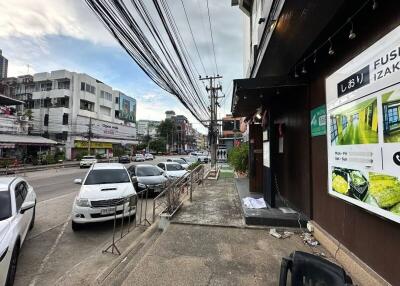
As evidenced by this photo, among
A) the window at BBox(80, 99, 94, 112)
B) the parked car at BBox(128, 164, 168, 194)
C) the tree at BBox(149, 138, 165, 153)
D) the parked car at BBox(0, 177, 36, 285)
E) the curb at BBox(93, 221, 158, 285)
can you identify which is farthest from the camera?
the tree at BBox(149, 138, 165, 153)

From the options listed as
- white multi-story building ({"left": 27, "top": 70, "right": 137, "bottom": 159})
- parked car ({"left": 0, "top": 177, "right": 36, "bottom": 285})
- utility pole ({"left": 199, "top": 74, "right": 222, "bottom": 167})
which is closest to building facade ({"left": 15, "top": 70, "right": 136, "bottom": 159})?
white multi-story building ({"left": 27, "top": 70, "right": 137, "bottom": 159})

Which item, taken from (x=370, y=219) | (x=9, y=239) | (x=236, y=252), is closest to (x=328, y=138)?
(x=370, y=219)

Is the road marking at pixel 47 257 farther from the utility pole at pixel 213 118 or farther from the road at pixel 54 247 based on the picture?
the utility pole at pixel 213 118

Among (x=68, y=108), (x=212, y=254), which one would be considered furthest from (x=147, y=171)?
(x=68, y=108)

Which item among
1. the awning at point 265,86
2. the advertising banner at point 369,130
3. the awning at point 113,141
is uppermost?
the awning at point 113,141

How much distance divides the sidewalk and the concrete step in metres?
0.15

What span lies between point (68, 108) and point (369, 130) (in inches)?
1701

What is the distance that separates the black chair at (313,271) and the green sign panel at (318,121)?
8.34ft

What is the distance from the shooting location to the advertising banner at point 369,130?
2582 millimetres

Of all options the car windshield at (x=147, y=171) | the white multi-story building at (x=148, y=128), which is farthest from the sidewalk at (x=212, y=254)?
the white multi-story building at (x=148, y=128)

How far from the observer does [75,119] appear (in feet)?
128

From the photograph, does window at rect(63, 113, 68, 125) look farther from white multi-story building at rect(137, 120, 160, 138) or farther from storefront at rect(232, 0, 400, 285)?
white multi-story building at rect(137, 120, 160, 138)

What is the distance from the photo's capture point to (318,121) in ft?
A: 14.9

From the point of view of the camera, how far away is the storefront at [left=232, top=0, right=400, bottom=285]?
268cm
